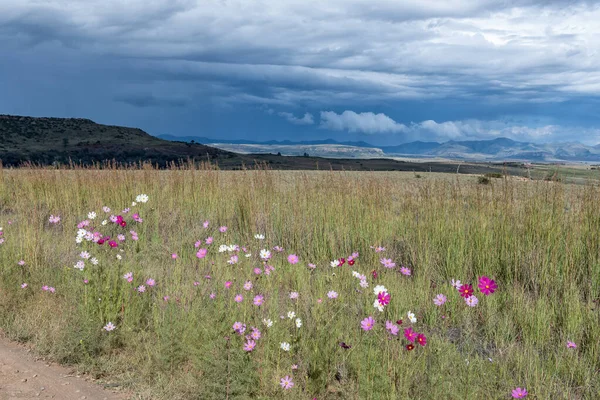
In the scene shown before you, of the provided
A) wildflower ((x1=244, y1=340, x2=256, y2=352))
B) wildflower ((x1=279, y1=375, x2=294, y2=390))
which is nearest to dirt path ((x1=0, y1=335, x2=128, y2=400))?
wildflower ((x1=244, y1=340, x2=256, y2=352))

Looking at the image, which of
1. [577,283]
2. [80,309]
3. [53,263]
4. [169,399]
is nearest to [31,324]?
[80,309]

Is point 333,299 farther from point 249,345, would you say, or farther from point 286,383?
point 286,383

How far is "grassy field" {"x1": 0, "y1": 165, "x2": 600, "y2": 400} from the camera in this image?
14.1 feet

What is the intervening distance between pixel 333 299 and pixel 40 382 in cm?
279

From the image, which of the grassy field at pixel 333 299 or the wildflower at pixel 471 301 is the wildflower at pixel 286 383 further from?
the wildflower at pixel 471 301

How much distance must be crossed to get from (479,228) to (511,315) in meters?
2.14

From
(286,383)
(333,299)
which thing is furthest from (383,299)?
(333,299)

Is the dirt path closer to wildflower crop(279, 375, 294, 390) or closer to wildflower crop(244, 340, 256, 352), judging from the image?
wildflower crop(244, 340, 256, 352)

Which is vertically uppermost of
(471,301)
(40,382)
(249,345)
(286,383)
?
(471,301)

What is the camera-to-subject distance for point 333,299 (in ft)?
17.7

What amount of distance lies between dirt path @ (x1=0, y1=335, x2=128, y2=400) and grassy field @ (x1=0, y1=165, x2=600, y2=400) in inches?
6.8

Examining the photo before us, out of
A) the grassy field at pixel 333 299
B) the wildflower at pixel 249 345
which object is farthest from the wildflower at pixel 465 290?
the wildflower at pixel 249 345

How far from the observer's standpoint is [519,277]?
703 cm

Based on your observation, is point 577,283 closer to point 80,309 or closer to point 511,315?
point 511,315
